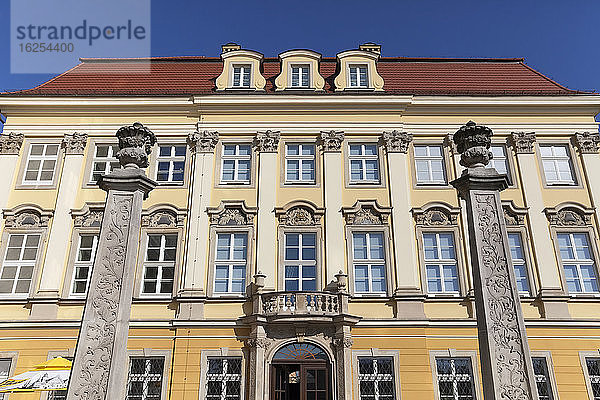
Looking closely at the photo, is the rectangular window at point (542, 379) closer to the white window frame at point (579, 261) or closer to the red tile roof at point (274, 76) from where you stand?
the white window frame at point (579, 261)

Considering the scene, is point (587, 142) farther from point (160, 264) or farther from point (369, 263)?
point (160, 264)

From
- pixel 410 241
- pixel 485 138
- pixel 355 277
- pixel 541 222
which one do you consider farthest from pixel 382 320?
pixel 485 138

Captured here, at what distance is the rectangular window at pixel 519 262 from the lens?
607 inches

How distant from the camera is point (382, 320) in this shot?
577 inches

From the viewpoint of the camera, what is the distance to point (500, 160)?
17234 millimetres

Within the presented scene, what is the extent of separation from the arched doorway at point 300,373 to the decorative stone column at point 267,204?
2112 millimetres

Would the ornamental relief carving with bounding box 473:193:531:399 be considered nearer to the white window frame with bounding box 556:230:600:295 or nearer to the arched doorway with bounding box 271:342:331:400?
the arched doorway with bounding box 271:342:331:400

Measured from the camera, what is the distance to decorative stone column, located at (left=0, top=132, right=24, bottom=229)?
54.3 feet

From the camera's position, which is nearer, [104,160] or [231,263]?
[231,263]

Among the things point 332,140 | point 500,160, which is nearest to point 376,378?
point 332,140

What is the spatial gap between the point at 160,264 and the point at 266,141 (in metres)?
5.53

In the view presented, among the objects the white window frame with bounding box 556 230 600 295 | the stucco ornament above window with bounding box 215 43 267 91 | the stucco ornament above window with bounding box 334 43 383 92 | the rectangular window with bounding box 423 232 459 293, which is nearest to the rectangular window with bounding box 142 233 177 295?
the stucco ornament above window with bounding box 215 43 267 91

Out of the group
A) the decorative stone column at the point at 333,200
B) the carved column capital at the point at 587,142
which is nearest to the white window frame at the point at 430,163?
the decorative stone column at the point at 333,200

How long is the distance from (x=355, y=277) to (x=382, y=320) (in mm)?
1581
